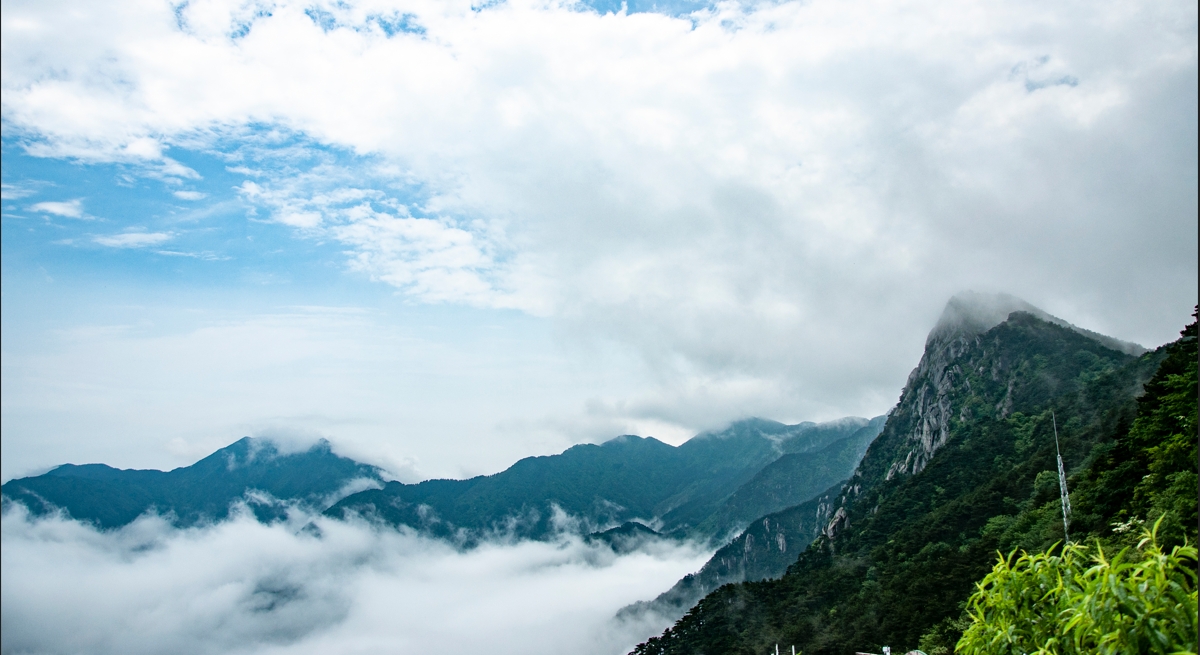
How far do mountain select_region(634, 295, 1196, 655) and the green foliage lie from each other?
1970 cm

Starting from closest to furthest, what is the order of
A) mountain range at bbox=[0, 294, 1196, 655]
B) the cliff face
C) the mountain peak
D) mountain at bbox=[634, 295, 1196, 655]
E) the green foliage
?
the green foliage → mountain range at bbox=[0, 294, 1196, 655] → mountain at bbox=[634, 295, 1196, 655] → the cliff face → the mountain peak

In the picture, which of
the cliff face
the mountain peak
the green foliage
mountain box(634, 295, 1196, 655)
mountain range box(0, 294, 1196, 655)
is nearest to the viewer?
the green foliage

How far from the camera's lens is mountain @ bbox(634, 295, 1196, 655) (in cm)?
5066

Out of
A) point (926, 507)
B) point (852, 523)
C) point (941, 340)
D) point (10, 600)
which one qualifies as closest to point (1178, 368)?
point (926, 507)

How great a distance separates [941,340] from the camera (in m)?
159

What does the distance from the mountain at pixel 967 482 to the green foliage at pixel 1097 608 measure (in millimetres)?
19696

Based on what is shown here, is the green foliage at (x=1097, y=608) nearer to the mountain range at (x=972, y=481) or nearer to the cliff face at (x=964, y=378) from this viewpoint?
the mountain range at (x=972, y=481)

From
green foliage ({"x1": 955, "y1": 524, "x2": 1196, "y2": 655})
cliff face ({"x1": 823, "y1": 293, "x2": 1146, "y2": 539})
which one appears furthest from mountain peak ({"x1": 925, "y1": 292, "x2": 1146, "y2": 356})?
green foliage ({"x1": 955, "y1": 524, "x2": 1196, "y2": 655})

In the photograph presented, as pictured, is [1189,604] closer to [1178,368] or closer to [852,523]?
[1178,368]

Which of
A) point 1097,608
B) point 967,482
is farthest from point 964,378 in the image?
point 1097,608

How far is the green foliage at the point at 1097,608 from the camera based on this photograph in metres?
11.2

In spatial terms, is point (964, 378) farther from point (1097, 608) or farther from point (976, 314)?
point (1097, 608)

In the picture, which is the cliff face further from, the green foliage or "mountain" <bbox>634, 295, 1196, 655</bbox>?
the green foliage

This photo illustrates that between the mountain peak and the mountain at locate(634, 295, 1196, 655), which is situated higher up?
the mountain peak
